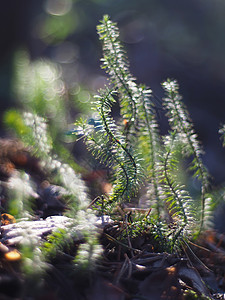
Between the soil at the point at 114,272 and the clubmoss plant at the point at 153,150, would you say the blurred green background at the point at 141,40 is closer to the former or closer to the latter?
the clubmoss plant at the point at 153,150

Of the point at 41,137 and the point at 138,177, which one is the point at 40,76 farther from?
the point at 138,177

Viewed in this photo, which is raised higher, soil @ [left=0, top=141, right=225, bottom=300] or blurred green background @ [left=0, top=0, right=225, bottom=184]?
blurred green background @ [left=0, top=0, right=225, bottom=184]

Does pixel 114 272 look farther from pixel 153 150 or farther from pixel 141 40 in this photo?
pixel 141 40

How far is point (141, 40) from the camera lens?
631 cm

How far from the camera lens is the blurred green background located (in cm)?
551

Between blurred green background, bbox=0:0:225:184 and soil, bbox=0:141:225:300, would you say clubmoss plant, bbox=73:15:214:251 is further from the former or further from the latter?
blurred green background, bbox=0:0:225:184

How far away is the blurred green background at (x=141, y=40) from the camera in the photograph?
18.1ft

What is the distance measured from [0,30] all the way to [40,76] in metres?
4.16

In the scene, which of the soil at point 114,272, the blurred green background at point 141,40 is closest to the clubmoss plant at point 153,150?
the soil at point 114,272

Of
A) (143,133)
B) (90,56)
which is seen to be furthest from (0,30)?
(143,133)

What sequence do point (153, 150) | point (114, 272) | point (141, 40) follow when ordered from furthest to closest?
1. point (141, 40)
2. point (153, 150)
3. point (114, 272)

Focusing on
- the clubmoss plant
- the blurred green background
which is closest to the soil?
the clubmoss plant

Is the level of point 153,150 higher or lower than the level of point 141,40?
lower

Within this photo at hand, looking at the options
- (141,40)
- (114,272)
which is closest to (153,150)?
(114,272)
